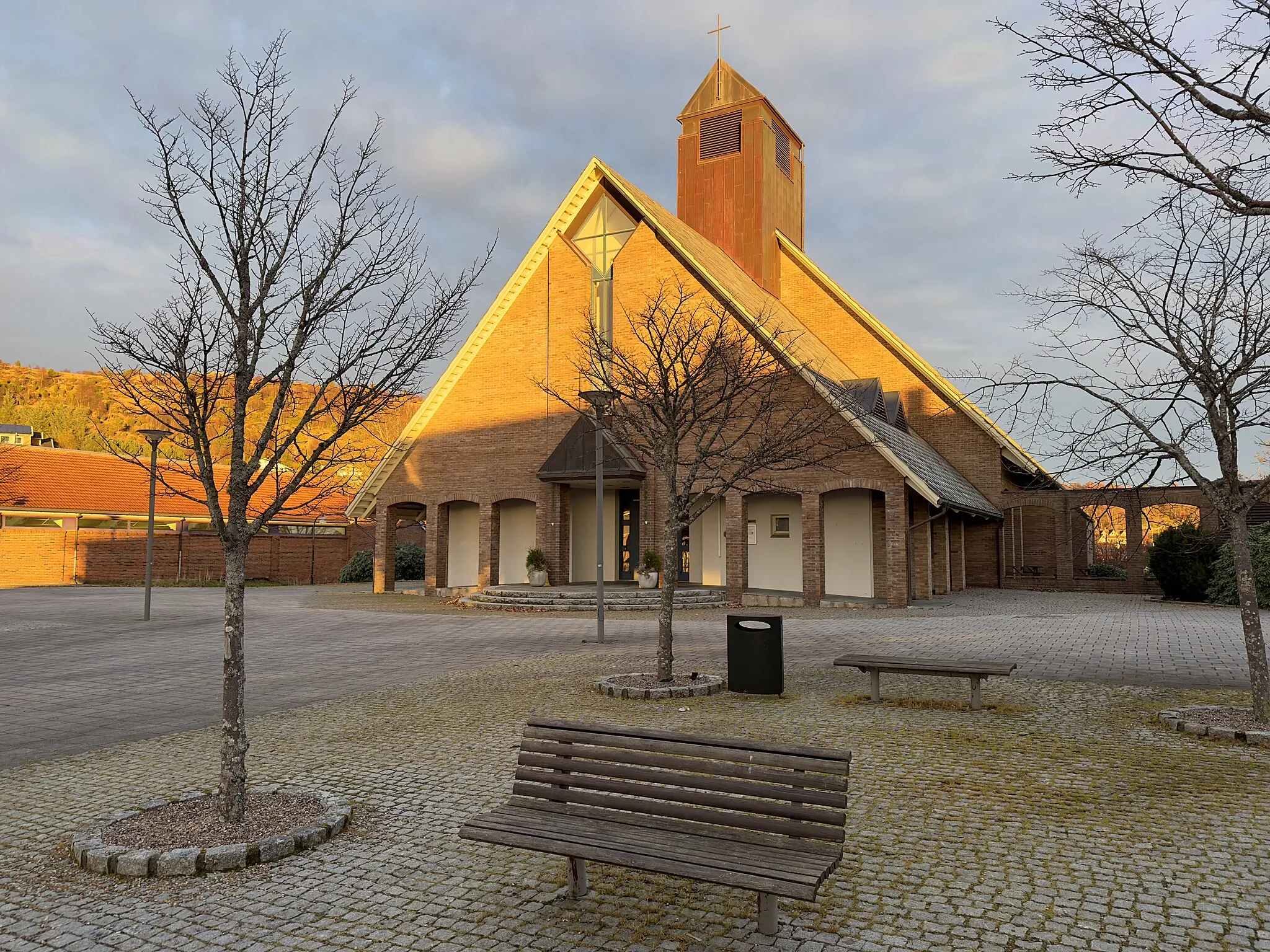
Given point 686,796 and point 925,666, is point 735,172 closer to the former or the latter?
point 925,666

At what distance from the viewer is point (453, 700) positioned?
10781mm

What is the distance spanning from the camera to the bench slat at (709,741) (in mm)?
4727

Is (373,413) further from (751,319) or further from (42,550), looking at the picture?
(42,550)

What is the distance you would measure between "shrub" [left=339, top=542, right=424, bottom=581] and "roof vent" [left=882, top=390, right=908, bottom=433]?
20594 mm

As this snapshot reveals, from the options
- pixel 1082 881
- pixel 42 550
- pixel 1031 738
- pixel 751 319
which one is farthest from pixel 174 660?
pixel 42 550

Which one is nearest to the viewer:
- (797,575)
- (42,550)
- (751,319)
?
(751,319)

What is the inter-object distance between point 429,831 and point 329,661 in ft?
30.6

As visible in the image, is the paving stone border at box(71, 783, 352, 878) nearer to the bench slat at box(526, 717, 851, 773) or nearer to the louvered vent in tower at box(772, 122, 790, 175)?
the bench slat at box(526, 717, 851, 773)

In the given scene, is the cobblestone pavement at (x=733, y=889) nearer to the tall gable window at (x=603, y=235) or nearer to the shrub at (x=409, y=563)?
the tall gable window at (x=603, y=235)

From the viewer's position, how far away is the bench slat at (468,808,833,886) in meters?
4.18

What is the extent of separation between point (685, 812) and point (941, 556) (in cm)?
2624

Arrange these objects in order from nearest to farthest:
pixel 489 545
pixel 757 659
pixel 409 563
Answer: pixel 757 659
pixel 489 545
pixel 409 563

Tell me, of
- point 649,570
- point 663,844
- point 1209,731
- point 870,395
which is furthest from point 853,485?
point 663,844

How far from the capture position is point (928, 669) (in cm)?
1040
